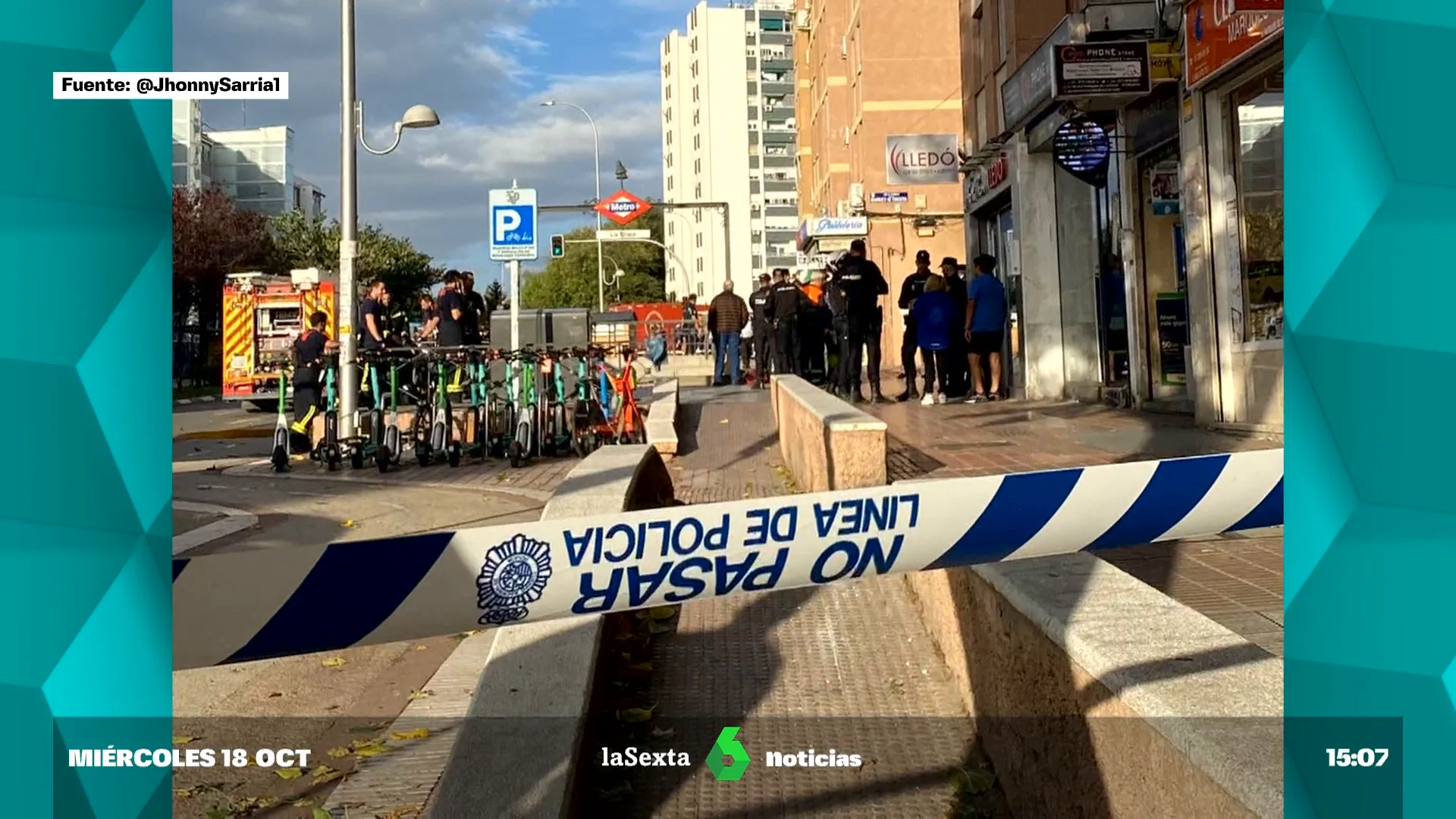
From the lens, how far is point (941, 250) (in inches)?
1631

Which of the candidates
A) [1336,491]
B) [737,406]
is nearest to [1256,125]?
[737,406]

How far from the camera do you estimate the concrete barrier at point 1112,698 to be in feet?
8.39

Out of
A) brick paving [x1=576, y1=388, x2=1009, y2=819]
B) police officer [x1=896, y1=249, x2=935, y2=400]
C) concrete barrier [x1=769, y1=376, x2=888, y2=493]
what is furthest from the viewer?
police officer [x1=896, y1=249, x2=935, y2=400]

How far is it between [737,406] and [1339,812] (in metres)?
16.7

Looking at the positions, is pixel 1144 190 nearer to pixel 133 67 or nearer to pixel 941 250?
pixel 133 67

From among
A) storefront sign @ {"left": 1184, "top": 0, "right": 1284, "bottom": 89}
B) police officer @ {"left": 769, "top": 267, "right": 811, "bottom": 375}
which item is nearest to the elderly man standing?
police officer @ {"left": 769, "top": 267, "right": 811, "bottom": 375}

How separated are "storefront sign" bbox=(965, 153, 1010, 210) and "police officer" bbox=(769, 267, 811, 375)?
3.72 meters

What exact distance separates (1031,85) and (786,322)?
5083 mm

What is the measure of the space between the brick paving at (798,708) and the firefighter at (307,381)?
9434 millimetres

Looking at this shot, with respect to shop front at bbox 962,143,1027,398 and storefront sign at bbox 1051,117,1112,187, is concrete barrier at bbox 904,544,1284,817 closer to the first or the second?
storefront sign at bbox 1051,117,1112,187

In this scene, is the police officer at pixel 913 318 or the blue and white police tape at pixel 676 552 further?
the police officer at pixel 913 318

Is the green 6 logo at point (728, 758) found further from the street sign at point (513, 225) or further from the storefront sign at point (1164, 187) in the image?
the street sign at point (513, 225)

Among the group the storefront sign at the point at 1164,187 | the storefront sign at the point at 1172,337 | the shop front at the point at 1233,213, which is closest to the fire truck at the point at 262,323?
the storefront sign at the point at 1164,187

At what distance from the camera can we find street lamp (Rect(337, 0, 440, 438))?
48.0ft
